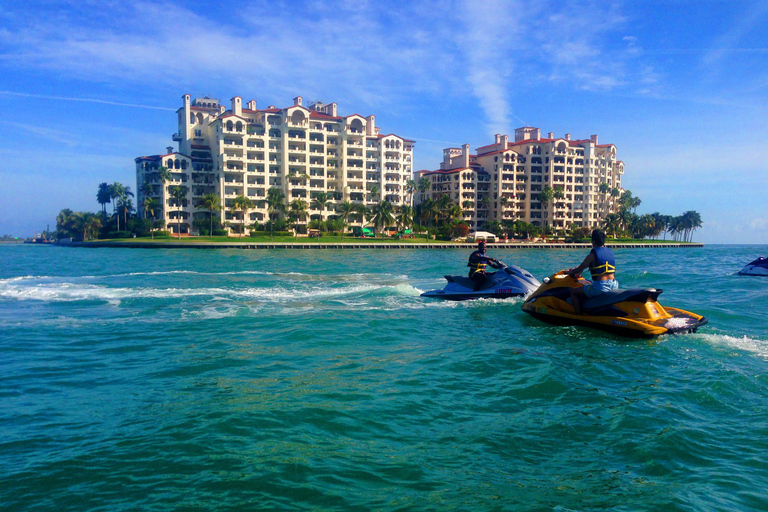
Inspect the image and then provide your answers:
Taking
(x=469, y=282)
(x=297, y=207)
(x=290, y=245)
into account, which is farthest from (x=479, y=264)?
(x=297, y=207)

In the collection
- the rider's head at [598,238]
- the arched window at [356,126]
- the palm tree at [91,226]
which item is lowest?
the rider's head at [598,238]

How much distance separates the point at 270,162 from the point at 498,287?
303ft

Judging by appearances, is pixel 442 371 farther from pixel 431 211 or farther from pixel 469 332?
pixel 431 211

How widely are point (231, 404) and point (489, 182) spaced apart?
123 metres

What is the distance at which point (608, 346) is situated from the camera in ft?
36.2

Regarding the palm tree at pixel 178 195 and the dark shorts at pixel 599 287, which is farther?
the palm tree at pixel 178 195

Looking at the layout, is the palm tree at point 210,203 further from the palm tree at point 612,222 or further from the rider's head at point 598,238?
the palm tree at point 612,222

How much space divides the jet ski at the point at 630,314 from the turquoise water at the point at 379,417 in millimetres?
317

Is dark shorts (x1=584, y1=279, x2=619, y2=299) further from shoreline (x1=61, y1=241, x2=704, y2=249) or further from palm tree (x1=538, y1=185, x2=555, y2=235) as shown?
palm tree (x1=538, y1=185, x2=555, y2=235)

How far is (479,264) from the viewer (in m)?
17.7

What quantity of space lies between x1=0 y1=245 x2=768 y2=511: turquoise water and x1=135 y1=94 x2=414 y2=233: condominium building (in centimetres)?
9006

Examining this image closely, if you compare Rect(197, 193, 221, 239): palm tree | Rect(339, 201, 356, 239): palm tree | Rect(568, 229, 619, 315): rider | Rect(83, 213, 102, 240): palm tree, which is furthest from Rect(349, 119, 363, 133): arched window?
Rect(568, 229, 619, 315): rider

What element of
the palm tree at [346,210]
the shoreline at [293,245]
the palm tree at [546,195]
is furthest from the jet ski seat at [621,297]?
the palm tree at [546,195]

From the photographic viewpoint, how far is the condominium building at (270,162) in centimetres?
9969
